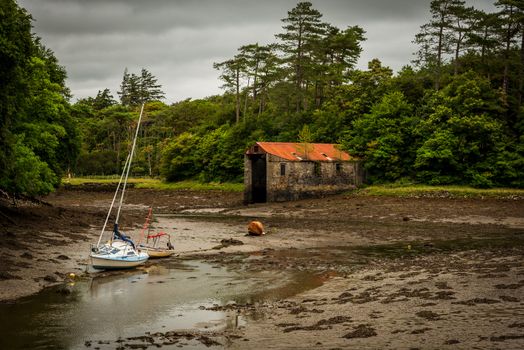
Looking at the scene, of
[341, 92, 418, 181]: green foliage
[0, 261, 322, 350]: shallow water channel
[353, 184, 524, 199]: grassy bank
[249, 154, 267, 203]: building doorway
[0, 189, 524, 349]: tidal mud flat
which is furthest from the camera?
[341, 92, 418, 181]: green foliage

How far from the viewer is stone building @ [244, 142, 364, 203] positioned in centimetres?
6366

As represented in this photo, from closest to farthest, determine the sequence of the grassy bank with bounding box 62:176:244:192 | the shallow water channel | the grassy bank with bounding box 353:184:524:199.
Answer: the shallow water channel → the grassy bank with bounding box 353:184:524:199 → the grassy bank with bounding box 62:176:244:192

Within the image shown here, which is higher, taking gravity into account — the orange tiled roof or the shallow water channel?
the orange tiled roof

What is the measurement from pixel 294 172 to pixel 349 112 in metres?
19.2

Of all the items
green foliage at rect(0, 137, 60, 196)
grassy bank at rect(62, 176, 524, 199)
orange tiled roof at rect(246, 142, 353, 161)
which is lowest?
grassy bank at rect(62, 176, 524, 199)

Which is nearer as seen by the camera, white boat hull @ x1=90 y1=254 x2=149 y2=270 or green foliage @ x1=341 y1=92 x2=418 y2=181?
white boat hull @ x1=90 y1=254 x2=149 y2=270

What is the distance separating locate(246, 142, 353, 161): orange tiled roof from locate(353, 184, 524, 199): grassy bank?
20.6ft

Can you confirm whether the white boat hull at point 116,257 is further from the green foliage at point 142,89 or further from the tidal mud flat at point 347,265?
the green foliage at point 142,89

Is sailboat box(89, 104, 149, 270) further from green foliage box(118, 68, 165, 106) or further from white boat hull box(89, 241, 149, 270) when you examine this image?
green foliage box(118, 68, 165, 106)

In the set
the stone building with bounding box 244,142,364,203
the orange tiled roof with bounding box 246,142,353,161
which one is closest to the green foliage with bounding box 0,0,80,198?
the stone building with bounding box 244,142,364,203

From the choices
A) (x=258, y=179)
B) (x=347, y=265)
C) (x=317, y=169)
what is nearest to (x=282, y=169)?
(x=258, y=179)

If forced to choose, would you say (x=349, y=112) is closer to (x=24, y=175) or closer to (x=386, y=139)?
(x=386, y=139)

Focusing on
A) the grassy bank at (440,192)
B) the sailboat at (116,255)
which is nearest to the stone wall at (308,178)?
the grassy bank at (440,192)

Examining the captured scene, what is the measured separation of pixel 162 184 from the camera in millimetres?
92688
